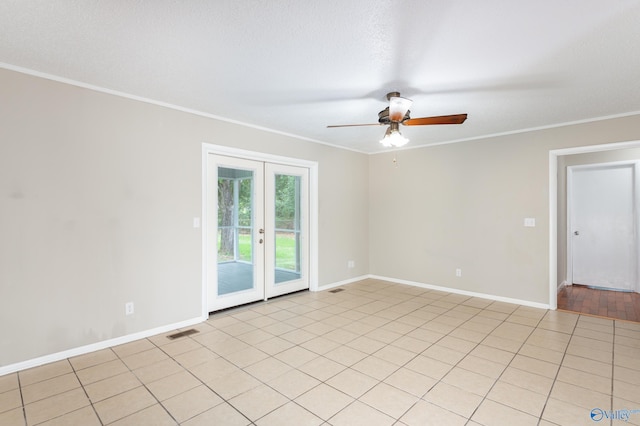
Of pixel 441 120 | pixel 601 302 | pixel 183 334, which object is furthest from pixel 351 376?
pixel 601 302

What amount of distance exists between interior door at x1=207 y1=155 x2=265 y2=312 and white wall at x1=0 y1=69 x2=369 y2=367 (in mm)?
250

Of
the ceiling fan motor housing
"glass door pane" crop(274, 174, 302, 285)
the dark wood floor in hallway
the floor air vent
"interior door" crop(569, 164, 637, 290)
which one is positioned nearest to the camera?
the ceiling fan motor housing

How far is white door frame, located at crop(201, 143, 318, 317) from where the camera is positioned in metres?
3.83

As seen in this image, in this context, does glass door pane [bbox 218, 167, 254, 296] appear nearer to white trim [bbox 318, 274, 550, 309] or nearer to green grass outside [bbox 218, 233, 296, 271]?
green grass outside [bbox 218, 233, 296, 271]

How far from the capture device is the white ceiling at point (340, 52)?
1856 mm

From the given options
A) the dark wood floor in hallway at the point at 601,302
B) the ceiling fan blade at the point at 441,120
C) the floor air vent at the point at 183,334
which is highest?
the ceiling fan blade at the point at 441,120

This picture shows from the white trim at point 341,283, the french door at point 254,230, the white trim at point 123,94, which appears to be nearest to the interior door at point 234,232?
the french door at point 254,230

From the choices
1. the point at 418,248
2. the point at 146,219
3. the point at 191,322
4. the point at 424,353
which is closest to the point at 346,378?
the point at 424,353

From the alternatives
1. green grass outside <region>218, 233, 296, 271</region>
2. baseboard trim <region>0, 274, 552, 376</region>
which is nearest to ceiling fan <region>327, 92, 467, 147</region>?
green grass outside <region>218, 233, 296, 271</region>

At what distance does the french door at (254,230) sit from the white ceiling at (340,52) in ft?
3.48

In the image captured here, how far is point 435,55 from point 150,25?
1.98 metres

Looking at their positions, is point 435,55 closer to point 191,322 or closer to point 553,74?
point 553,74

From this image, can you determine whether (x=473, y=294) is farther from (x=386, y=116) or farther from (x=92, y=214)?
(x=92, y=214)

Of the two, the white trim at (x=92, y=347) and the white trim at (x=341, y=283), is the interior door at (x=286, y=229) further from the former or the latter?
the white trim at (x=92, y=347)
